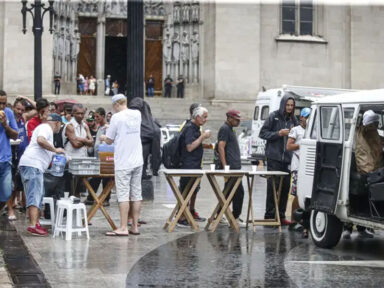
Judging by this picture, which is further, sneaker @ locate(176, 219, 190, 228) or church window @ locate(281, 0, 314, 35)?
church window @ locate(281, 0, 314, 35)

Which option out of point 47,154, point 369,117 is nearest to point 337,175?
point 369,117

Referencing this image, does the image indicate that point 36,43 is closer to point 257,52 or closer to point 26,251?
point 26,251

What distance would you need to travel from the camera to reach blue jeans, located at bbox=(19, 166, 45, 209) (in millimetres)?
10000

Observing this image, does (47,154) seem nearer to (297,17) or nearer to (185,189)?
(185,189)

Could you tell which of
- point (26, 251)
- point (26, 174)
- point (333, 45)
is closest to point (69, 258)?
point (26, 251)

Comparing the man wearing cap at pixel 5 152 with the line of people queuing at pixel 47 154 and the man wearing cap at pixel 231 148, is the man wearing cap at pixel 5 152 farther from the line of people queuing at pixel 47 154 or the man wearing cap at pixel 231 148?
the man wearing cap at pixel 231 148

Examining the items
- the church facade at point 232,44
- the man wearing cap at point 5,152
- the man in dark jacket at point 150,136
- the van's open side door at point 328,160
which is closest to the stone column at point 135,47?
the man in dark jacket at point 150,136

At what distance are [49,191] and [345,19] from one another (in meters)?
29.5

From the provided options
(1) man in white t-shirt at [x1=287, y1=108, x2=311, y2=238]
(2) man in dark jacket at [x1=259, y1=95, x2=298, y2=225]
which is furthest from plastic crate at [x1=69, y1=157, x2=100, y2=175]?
(1) man in white t-shirt at [x1=287, y1=108, x2=311, y2=238]

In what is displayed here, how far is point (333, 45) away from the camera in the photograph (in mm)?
37969

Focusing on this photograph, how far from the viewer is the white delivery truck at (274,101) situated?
80.5 feet

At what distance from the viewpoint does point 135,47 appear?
49.5 ft

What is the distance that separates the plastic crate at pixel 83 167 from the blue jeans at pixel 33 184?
1.54 feet

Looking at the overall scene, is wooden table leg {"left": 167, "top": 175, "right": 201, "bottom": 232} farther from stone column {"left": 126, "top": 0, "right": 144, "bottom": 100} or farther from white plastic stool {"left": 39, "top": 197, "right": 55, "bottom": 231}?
stone column {"left": 126, "top": 0, "right": 144, "bottom": 100}
